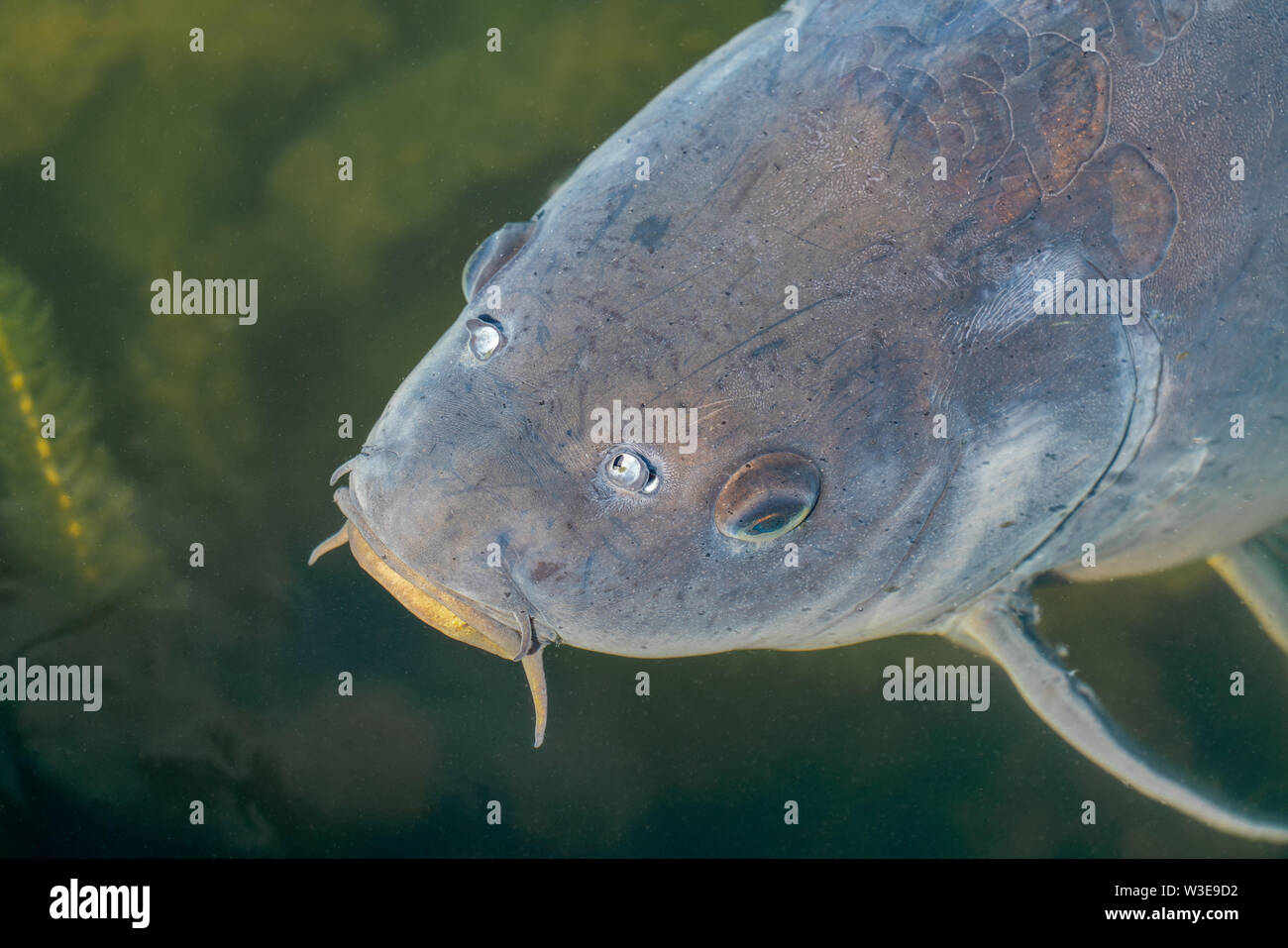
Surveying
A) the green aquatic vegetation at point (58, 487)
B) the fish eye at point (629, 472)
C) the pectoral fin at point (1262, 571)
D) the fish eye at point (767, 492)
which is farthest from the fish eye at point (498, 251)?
the pectoral fin at point (1262, 571)

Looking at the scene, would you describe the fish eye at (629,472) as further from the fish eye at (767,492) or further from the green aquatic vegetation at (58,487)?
the green aquatic vegetation at (58,487)

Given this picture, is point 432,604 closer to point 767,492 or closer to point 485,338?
point 485,338

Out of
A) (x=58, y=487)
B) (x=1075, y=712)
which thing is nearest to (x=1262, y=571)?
(x=1075, y=712)

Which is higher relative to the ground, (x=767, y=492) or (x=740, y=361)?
(x=740, y=361)

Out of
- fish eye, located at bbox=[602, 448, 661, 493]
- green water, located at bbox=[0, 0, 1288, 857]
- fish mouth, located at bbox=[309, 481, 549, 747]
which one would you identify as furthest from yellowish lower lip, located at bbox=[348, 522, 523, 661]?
green water, located at bbox=[0, 0, 1288, 857]

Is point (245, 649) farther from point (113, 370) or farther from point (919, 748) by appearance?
point (919, 748)
